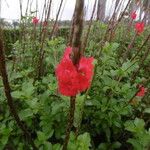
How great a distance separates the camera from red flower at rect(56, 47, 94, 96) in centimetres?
95

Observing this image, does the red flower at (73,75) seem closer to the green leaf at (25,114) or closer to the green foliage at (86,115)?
the green foliage at (86,115)

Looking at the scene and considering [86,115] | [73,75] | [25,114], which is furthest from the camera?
[86,115]

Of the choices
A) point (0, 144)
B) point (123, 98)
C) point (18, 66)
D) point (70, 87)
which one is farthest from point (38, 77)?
point (70, 87)

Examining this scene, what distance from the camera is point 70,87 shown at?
0.96 meters

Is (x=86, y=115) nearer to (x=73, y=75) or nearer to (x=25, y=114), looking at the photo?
(x=25, y=114)

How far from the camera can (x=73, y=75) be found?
94 centimetres

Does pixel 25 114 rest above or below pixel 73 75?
below

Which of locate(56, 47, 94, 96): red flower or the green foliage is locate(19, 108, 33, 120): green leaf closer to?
the green foliage

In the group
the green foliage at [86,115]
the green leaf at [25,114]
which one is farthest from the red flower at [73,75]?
the green leaf at [25,114]

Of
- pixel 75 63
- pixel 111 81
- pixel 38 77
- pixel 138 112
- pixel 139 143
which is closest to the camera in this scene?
pixel 75 63

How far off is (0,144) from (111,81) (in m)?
0.79

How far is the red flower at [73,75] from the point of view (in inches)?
37.2

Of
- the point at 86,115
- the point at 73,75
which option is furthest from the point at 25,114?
the point at 73,75

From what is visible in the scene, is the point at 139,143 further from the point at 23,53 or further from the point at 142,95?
the point at 23,53
